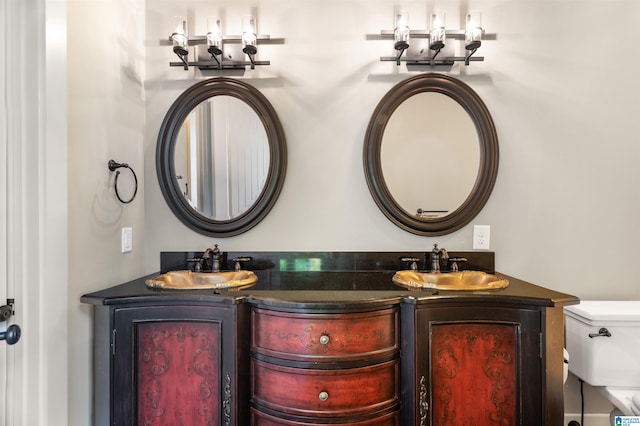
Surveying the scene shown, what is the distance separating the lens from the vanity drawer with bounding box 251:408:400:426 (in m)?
1.21

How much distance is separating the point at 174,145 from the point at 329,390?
1.50 metres

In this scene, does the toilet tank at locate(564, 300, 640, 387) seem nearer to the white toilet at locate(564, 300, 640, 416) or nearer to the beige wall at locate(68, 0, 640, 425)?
the white toilet at locate(564, 300, 640, 416)

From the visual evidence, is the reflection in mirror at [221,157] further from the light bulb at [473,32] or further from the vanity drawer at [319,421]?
the light bulb at [473,32]

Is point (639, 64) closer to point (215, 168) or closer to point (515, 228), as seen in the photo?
point (515, 228)

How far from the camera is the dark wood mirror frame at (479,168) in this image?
5.90 ft

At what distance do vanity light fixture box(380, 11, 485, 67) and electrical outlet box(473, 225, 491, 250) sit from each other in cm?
91

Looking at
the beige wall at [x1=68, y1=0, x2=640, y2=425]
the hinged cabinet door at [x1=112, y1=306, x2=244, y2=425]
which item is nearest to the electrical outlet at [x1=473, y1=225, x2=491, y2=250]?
the beige wall at [x1=68, y1=0, x2=640, y2=425]

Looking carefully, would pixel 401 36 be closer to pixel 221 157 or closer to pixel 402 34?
pixel 402 34

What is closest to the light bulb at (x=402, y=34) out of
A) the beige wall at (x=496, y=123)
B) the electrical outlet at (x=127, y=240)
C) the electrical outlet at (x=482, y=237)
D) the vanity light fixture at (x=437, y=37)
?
the vanity light fixture at (x=437, y=37)

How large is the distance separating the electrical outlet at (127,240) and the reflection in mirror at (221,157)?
339 mm

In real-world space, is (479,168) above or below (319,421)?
above

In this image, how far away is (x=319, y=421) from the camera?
1.20 m

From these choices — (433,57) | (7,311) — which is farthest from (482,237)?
(7,311)

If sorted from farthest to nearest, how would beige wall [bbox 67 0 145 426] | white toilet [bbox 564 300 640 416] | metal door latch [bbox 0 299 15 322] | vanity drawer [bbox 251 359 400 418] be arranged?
white toilet [bbox 564 300 640 416] < beige wall [bbox 67 0 145 426] < vanity drawer [bbox 251 359 400 418] < metal door latch [bbox 0 299 15 322]
